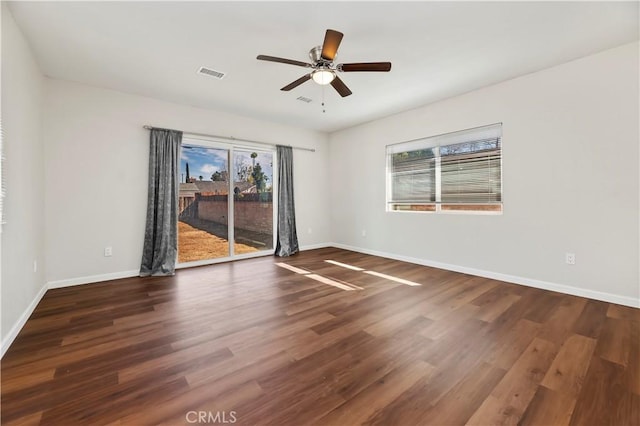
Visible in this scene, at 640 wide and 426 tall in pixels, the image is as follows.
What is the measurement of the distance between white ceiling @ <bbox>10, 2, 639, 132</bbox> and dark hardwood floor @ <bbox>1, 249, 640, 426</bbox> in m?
2.69

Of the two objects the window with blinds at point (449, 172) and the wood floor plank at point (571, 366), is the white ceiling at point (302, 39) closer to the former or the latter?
the window with blinds at point (449, 172)

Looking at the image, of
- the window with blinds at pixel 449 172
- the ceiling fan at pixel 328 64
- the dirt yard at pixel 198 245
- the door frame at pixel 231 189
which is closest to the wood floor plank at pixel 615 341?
the window with blinds at pixel 449 172

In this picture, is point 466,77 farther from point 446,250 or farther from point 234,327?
point 234,327

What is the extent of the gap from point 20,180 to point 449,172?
5168 mm

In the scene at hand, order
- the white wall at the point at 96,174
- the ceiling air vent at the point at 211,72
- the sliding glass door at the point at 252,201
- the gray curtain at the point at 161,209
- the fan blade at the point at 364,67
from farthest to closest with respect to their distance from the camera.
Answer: the sliding glass door at the point at 252,201, the gray curtain at the point at 161,209, the white wall at the point at 96,174, the ceiling air vent at the point at 211,72, the fan blade at the point at 364,67

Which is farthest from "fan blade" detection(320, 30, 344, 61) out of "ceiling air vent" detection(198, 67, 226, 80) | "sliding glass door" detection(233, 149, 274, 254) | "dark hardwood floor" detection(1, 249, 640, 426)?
"sliding glass door" detection(233, 149, 274, 254)

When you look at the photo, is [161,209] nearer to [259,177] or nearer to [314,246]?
[259,177]

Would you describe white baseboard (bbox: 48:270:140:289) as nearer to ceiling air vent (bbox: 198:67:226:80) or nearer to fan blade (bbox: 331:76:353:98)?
ceiling air vent (bbox: 198:67:226:80)

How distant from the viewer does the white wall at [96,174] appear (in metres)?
3.50

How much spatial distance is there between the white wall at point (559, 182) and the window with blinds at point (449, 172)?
0.49ft

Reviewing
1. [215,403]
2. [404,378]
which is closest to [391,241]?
[404,378]

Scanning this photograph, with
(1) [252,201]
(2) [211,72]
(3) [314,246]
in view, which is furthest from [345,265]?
(2) [211,72]

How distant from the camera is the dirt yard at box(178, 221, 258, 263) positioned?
4535 millimetres

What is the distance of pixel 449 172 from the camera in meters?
4.30
